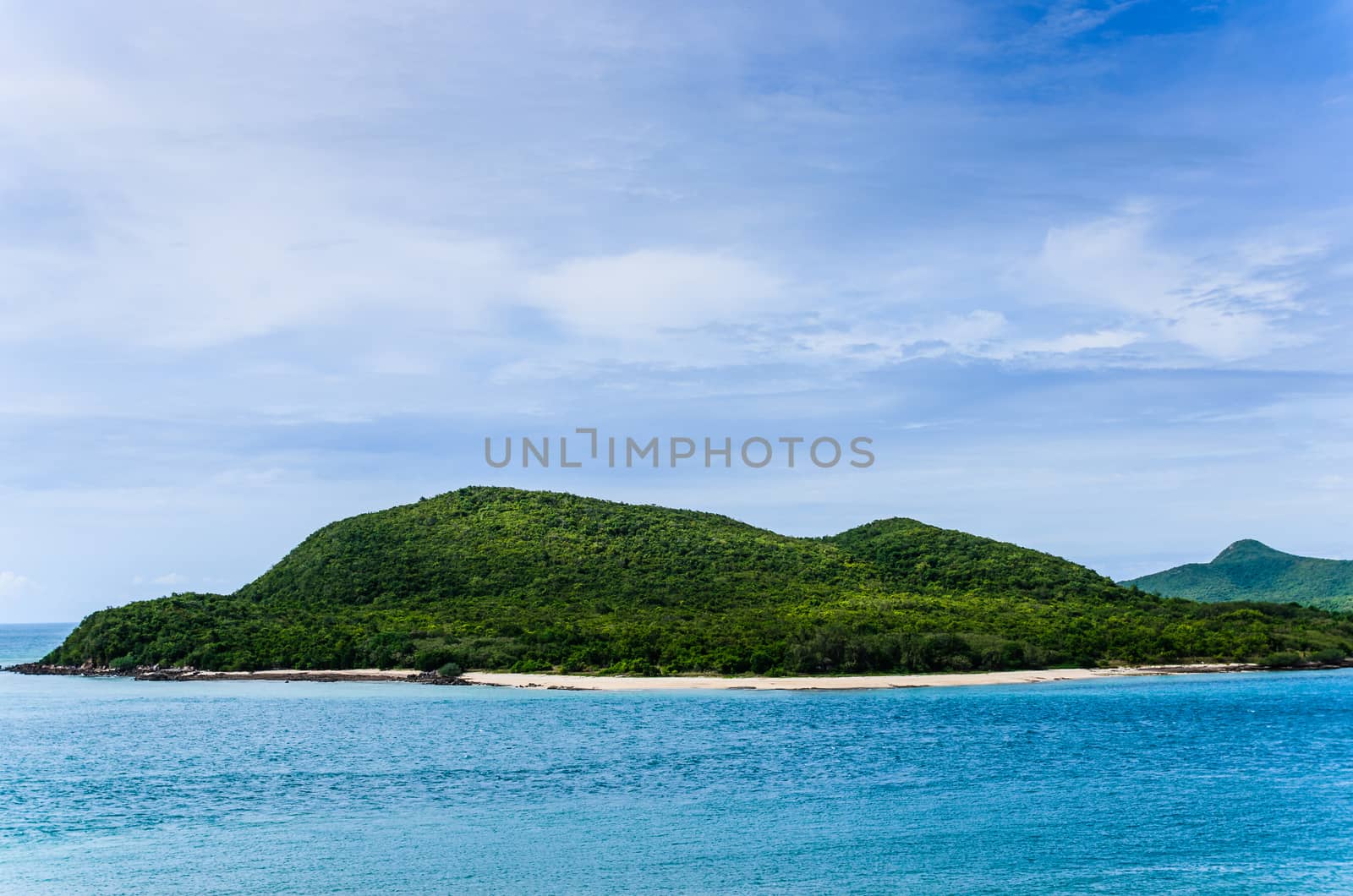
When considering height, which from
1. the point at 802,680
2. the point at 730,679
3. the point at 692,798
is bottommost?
the point at 692,798

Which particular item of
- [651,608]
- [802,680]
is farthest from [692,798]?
[651,608]

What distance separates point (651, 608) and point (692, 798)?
62482 millimetres

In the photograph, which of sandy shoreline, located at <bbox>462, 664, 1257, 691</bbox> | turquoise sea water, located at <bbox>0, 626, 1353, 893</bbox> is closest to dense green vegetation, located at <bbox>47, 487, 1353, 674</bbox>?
sandy shoreline, located at <bbox>462, 664, 1257, 691</bbox>

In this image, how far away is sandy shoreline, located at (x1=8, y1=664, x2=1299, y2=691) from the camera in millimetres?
66750

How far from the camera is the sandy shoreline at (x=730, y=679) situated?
66750mm

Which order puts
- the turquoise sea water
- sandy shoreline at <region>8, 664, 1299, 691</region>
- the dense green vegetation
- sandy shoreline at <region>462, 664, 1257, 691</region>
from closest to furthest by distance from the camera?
the turquoise sea water → sandy shoreline at <region>462, 664, 1257, 691</region> → sandy shoreline at <region>8, 664, 1299, 691</region> → the dense green vegetation

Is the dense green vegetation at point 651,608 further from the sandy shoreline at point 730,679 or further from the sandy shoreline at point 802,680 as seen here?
the sandy shoreline at point 802,680

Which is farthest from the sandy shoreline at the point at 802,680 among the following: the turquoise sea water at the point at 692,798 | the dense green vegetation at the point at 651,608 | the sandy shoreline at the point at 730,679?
the turquoise sea water at the point at 692,798

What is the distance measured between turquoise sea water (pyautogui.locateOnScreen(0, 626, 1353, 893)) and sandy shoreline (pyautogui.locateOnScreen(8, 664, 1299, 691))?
845 centimetres

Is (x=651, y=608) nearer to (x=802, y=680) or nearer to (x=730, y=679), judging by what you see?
(x=730, y=679)

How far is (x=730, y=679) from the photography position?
69312 mm

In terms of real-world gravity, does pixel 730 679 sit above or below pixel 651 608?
below

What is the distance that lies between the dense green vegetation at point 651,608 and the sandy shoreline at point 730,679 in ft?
5.54

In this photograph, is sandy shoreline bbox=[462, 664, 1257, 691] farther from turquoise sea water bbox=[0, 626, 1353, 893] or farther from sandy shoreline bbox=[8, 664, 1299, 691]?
turquoise sea water bbox=[0, 626, 1353, 893]
